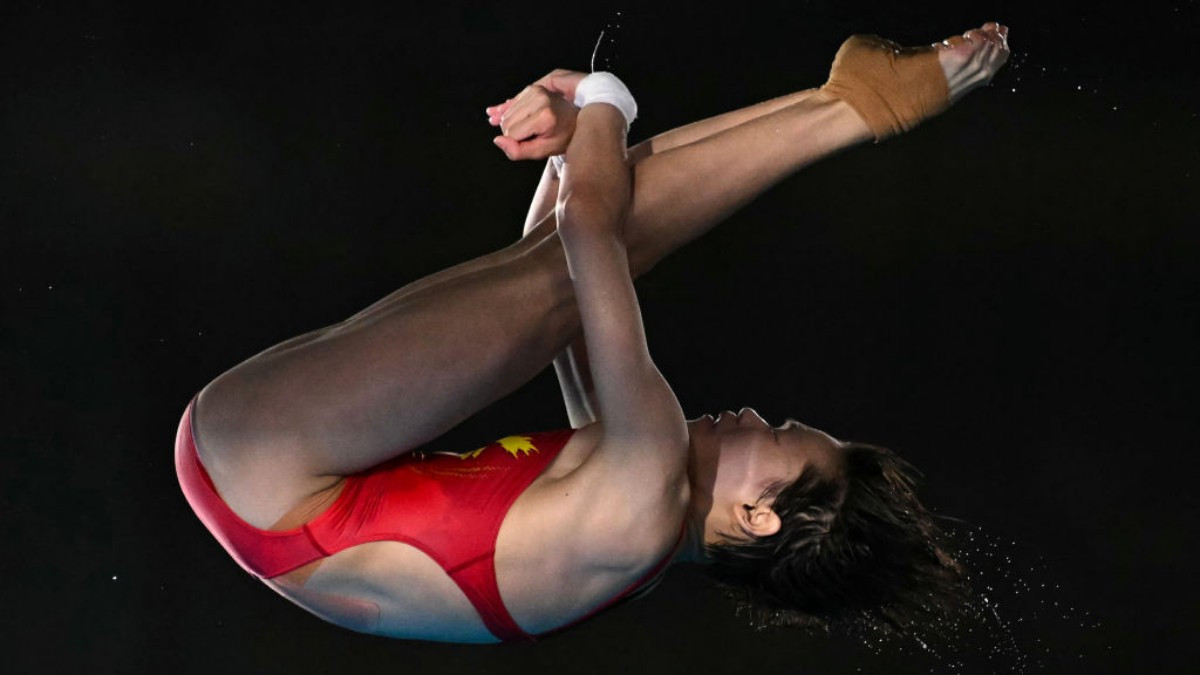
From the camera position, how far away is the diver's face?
1.92 m

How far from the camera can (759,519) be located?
6.27ft

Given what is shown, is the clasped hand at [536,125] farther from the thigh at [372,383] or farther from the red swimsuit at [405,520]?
the red swimsuit at [405,520]

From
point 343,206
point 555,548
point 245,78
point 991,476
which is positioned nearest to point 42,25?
point 245,78

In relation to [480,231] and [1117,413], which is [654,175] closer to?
[480,231]

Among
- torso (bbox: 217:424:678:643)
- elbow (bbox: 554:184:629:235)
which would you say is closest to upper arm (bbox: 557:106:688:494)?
elbow (bbox: 554:184:629:235)

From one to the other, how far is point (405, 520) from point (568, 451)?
0.21m

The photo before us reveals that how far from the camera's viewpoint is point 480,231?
10.0 feet

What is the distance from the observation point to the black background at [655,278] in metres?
2.88

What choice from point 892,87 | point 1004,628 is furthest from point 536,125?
point 1004,628

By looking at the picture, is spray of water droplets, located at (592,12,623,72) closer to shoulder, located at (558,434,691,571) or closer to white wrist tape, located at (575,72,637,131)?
white wrist tape, located at (575,72,637,131)

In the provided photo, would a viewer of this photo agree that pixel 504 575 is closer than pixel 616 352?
No

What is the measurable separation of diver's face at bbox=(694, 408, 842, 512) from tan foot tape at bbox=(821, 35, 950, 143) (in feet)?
1.34

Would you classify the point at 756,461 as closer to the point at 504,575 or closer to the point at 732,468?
the point at 732,468

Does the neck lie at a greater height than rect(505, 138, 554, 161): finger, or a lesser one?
lesser
